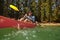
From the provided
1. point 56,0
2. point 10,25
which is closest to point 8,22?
point 10,25

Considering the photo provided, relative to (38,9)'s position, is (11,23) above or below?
below

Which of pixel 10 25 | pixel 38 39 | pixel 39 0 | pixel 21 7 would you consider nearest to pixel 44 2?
pixel 39 0

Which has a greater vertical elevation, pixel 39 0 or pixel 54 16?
pixel 39 0

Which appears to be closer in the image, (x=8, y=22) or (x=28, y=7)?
(x=8, y=22)

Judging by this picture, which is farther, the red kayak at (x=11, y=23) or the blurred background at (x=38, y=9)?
the blurred background at (x=38, y=9)

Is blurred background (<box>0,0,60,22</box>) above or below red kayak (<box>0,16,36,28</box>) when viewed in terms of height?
above

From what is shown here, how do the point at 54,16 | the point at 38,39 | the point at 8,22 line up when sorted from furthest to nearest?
the point at 54,16 → the point at 8,22 → the point at 38,39

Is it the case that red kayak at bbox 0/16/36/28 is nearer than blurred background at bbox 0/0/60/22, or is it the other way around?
red kayak at bbox 0/16/36/28

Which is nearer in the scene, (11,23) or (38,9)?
(11,23)

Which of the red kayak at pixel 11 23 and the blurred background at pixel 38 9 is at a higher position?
the blurred background at pixel 38 9

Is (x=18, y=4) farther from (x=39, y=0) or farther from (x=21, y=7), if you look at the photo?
(x=39, y=0)

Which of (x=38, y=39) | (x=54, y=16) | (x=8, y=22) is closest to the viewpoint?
(x=38, y=39)

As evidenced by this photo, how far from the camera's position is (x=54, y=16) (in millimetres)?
24344

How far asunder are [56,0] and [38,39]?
1493cm
